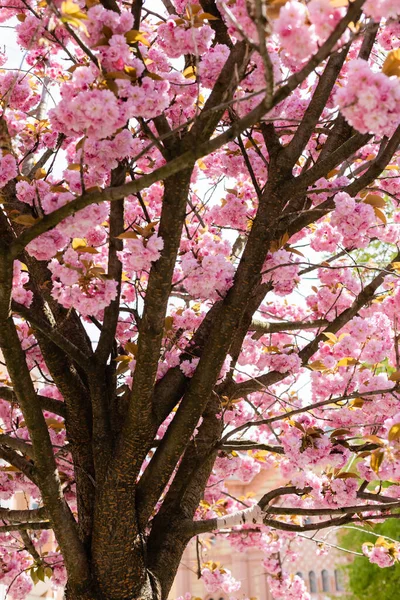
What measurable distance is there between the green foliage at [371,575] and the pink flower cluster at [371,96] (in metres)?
7.43

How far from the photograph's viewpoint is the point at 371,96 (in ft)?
5.06

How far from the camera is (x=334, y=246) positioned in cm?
338

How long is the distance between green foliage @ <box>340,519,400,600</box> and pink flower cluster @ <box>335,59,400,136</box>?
24.4 feet

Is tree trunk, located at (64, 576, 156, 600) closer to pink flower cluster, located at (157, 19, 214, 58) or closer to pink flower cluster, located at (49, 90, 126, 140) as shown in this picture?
pink flower cluster, located at (49, 90, 126, 140)

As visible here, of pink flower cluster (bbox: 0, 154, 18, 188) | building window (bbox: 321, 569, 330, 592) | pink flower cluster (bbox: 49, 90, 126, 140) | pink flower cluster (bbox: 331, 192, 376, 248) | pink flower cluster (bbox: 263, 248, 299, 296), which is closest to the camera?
pink flower cluster (bbox: 49, 90, 126, 140)

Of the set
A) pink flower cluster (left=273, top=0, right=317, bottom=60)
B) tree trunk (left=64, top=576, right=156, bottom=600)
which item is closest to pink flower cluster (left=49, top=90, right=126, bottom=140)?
pink flower cluster (left=273, top=0, right=317, bottom=60)

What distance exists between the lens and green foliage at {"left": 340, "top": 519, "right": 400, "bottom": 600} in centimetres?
802

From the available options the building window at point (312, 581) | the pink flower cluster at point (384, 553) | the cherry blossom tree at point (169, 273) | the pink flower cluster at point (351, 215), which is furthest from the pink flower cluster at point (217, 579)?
the building window at point (312, 581)

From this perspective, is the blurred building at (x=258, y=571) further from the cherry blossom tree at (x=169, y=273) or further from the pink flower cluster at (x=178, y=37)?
the pink flower cluster at (x=178, y=37)

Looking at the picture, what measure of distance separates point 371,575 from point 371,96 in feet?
26.6

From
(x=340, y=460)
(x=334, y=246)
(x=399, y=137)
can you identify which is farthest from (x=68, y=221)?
(x=334, y=246)

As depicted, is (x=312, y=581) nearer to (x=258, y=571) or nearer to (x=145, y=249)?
(x=258, y=571)

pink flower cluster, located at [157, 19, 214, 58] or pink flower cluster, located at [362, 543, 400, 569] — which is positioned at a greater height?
pink flower cluster, located at [157, 19, 214, 58]

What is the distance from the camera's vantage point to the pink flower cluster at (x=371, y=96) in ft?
5.08
